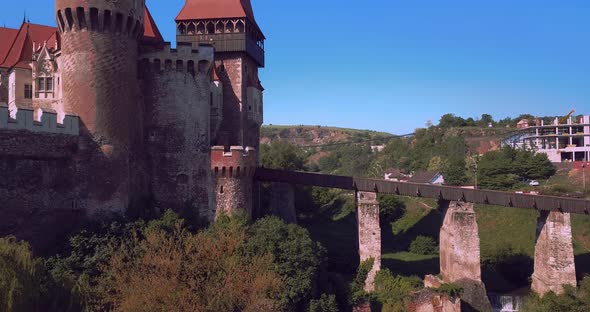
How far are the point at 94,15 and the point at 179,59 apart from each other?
5.83 m

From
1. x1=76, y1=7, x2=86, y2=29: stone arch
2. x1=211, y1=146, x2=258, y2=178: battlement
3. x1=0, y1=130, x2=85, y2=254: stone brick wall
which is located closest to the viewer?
x1=0, y1=130, x2=85, y2=254: stone brick wall

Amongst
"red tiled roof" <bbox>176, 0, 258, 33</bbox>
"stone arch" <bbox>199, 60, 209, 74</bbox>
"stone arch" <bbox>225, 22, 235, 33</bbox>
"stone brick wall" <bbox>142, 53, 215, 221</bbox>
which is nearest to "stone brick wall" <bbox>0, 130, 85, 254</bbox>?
"stone brick wall" <bbox>142, 53, 215, 221</bbox>

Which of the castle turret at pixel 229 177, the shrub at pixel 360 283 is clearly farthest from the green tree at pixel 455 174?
the castle turret at pixel 229 177

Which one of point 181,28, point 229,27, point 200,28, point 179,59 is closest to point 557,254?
point 179,59

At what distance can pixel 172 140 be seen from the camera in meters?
32.7

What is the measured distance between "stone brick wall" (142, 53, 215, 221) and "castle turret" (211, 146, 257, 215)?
3.39 feet

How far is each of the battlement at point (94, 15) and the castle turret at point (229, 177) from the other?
9.36m

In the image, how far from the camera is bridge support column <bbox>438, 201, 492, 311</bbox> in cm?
3434

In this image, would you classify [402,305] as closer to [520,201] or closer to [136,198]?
[520,201]

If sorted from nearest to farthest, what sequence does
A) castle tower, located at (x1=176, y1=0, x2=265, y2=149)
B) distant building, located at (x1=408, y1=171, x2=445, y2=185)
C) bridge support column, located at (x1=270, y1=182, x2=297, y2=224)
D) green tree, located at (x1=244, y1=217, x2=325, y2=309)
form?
green tree, located at (x1=244, y1=217, x2=325, y2=309)
castle tower, located at (x1=176, y1=0, x2=265, y2=149)
bridge support column, located at (x1=270, y1=182, x2=297, y2=224)
distant building, located at (x1=408, y1=171, x2=445, y2=185)

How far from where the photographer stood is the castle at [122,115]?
87.8ft

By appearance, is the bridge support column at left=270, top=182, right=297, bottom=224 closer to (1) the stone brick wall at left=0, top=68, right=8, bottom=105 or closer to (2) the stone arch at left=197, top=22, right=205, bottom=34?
(2) the stone arch at left=197, top=22, right=205, bottom=34

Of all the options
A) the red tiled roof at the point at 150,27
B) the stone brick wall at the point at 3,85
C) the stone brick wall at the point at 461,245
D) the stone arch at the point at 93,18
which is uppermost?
the red tiled roof at the point at 150,27

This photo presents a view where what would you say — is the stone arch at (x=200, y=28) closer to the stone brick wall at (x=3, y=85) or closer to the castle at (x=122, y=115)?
the castle at (x=122, y=115)
